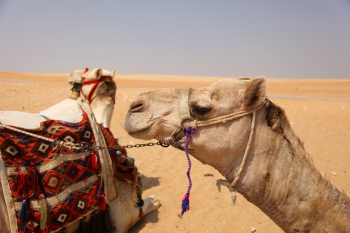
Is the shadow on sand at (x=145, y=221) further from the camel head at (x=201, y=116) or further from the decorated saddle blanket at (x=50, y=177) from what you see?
the camel head at (x=201, y=116)

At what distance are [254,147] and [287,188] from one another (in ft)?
1.23

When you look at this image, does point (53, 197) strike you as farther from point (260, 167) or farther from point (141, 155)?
point (141, 155)

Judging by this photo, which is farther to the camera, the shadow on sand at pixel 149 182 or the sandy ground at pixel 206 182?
the shadow on sand at pixel 149 182

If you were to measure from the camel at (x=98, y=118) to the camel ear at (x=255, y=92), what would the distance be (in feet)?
5.02

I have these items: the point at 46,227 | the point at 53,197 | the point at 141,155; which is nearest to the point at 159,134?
the point at 53,197

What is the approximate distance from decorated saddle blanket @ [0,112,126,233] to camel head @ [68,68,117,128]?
2.55 ft

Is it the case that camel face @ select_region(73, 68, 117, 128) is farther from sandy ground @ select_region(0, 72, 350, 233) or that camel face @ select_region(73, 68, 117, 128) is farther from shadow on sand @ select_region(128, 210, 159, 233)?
sandy ground @ select_region(0, 72, 350, 233)

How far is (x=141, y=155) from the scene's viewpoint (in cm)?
616

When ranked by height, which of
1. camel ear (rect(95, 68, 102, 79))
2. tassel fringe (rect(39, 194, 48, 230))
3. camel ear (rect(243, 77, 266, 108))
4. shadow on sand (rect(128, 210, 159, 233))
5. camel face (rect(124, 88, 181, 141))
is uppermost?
camel ear (rect(95, 68, 102, 79))

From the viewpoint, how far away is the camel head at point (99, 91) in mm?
3008

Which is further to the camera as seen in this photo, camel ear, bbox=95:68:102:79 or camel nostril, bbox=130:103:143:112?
camel ear, bbox=95:68:102:79

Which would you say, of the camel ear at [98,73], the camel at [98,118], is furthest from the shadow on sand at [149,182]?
the camel ear at [98,73]

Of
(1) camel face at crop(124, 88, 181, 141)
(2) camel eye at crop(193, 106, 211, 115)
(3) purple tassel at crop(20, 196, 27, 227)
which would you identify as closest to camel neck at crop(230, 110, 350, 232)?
(2) camel eye at crop(193, 106, 211, 115)

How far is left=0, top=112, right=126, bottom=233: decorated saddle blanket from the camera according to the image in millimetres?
1767
